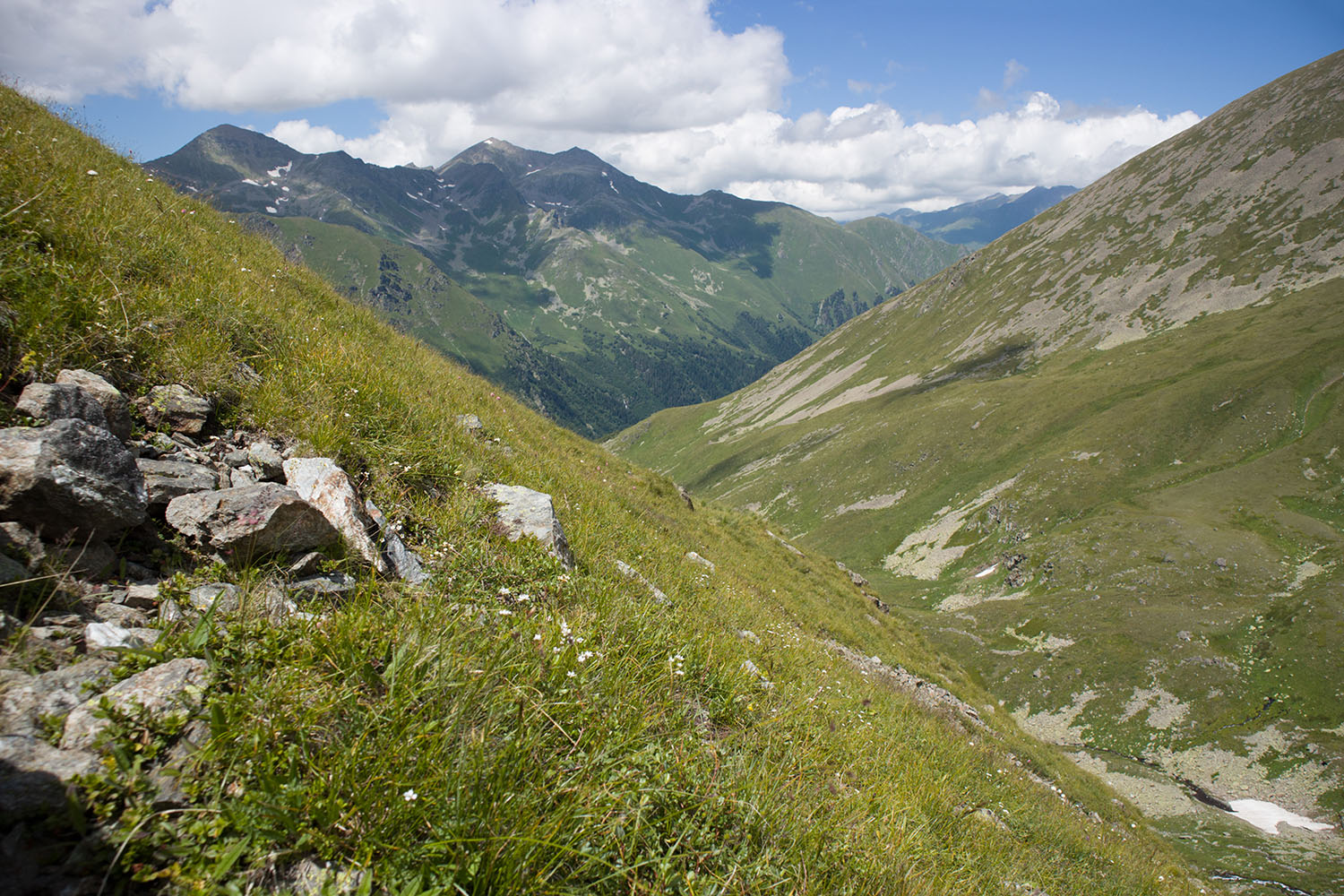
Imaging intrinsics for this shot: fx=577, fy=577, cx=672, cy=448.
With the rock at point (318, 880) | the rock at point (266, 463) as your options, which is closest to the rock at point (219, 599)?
the rock at point (318, 880)

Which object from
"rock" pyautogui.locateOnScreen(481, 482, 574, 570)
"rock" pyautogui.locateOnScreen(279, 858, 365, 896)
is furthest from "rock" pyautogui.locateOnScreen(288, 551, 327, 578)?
"rock" pyautogui.locateOnScreen(279, 858, 365, 896)

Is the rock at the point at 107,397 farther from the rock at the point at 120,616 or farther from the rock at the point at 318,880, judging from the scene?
the rock at the point at 318,880

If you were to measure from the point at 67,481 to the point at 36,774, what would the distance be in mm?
2186

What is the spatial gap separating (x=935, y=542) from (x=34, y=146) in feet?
393

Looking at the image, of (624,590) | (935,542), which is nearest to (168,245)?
(624,590)

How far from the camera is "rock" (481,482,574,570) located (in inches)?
243

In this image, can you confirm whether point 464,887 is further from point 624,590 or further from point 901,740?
point 901,740

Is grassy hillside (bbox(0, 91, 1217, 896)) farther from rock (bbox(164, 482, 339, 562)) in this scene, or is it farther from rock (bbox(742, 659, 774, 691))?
rock (bbox(164, 482, 339, 562))

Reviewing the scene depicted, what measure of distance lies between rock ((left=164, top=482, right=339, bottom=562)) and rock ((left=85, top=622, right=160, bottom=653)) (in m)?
1.01

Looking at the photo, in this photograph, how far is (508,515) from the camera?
6.44 meters

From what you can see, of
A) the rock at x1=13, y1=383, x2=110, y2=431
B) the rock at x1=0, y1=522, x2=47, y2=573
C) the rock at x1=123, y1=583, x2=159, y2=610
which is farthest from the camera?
the rock at x1=13, y1=383, x2=110, y2=431

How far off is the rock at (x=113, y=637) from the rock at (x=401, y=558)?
173cm

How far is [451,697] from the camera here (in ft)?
11.1

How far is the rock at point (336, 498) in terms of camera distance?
16.1 ft
